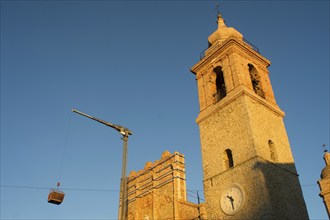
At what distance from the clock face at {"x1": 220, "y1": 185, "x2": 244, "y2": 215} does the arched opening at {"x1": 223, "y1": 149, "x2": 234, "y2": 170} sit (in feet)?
5.23

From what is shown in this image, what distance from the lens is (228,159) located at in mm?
18703

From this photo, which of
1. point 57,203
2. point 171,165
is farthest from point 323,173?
point 57,203

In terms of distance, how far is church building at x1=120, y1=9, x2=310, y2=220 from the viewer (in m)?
16.2

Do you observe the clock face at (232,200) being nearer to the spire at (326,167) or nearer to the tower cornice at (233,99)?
the tower cornice at (233,99)

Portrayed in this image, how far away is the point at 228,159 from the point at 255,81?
6.50 m

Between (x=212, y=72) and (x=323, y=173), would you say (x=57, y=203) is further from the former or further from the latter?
(x=323, y=173)

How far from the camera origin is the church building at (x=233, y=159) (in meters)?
16.2

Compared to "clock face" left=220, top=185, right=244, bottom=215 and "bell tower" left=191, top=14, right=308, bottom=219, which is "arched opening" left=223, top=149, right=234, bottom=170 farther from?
"clock face" left=220, top=185, right=244, bottom=215

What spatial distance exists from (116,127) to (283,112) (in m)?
10.8

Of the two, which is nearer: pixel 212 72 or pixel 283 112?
pixel 283 112

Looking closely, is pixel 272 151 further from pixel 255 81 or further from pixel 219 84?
pixel 219 84

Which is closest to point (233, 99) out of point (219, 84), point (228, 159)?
point (228, 159)

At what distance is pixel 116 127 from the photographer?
17422mm

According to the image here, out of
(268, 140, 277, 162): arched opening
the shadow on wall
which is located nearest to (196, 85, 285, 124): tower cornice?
(268, 140, 277, 162): arched opening
